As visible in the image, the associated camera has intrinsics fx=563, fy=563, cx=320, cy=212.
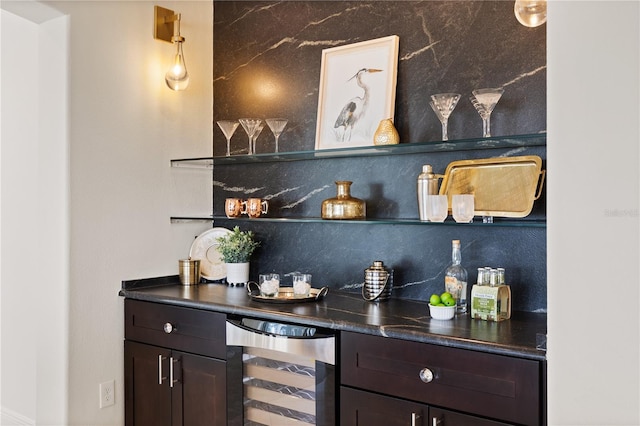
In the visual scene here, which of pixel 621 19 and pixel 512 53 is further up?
pixel 512 53

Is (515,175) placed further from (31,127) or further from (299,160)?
(31,127)

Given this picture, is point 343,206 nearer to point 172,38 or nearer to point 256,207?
point 256,207

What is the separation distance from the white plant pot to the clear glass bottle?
1.15 metres

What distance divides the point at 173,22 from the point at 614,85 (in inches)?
97.1

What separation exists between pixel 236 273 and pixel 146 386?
69cm

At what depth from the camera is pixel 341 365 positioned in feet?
6.73

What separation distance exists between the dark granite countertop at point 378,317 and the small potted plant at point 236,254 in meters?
0.08

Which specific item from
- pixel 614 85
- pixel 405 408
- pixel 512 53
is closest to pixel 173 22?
pixel 512 53

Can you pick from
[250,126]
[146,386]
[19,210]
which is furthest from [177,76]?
[146,386]

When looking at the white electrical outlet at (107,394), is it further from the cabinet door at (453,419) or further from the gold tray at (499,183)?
the gold tray at (499,183)

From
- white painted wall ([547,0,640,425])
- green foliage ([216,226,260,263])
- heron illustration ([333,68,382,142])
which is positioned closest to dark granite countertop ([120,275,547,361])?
green foliage ([216,226,260,263])

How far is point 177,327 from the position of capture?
2.55m

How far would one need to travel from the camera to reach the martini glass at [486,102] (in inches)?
84.5

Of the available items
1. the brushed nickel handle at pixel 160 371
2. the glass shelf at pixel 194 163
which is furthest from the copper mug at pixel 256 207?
the brushed nickel handle at pixel 160 371
